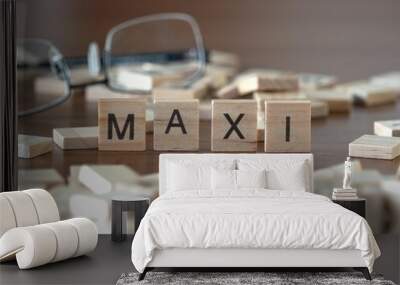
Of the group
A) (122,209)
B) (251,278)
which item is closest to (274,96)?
(122,209)

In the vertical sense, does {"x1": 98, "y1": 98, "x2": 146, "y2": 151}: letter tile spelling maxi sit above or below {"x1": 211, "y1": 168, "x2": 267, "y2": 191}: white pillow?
above

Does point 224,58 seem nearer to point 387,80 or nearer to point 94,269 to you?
point 387,80

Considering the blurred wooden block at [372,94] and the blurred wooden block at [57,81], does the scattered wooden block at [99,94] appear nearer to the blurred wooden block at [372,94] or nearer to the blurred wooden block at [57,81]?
the blurred wooden block at [57,81]

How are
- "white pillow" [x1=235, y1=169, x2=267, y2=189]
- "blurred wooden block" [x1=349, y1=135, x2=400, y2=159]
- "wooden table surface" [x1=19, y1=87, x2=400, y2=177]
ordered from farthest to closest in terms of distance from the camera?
"wooden table surface" [x1=19, y1=87, x2=400, y2=177] < "blurred wooden block" [x1=349, y1=135, x2=400, y2=159] < "white pillow" [x1=235, y1=169, x2=267, y2=189]

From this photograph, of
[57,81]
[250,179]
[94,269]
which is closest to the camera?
[94,269]

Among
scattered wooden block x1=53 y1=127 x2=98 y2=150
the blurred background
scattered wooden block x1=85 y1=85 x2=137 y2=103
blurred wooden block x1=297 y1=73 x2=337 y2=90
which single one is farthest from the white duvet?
the blurred background

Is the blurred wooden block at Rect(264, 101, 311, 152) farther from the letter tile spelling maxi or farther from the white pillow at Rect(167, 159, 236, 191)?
the letter tile spelling maxi

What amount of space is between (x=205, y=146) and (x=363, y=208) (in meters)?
1.05

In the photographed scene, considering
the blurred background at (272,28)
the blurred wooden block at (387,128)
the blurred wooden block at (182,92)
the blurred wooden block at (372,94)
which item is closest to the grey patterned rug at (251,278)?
the blurred wooden block at (387,128)

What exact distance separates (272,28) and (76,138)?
1.53 metres

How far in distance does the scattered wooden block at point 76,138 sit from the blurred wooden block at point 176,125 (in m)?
0.40

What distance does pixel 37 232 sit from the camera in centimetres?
513

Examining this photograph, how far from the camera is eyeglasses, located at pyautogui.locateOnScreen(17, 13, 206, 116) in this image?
653 cm

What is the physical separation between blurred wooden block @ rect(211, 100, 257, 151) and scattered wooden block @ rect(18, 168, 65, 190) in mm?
984
